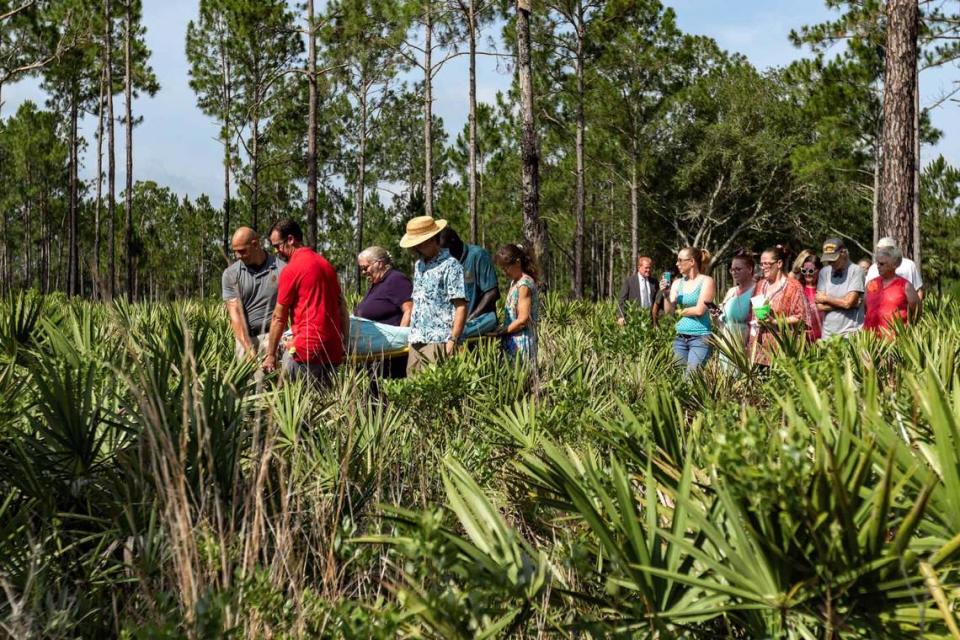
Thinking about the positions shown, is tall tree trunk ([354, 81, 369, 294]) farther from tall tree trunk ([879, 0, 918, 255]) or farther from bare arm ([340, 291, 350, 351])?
bare arm ([340, 291, 350, 351])

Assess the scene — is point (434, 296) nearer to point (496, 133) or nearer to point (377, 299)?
point (377, 299)

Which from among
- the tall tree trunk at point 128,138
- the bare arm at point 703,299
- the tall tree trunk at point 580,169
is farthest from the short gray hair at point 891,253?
the tall tree trunk at point 128,138

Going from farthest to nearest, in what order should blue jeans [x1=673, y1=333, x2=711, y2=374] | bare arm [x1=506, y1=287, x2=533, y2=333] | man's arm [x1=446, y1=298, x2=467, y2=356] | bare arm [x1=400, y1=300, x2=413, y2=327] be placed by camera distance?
blue jeans [x1=673, y1=333, x2=711, y2=374] → bare arm [x1=400, y1=300, x2=413, y2=327] → bare arm [x1=506, y1=287, x2=533, y2=333] → man's arm [x1=446, y1=298, x2=467, y2=356]

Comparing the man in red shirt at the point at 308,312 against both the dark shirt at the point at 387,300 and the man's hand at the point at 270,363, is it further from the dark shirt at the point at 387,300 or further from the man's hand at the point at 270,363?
the dark shirt at the point at 387,300

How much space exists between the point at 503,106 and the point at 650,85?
9.79 m

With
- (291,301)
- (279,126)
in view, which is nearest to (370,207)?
(279,126)

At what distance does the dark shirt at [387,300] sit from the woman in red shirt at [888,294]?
346cm

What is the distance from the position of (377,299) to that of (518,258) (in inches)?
52.2

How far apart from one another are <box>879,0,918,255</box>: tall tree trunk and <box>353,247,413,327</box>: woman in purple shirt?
5.75 meters

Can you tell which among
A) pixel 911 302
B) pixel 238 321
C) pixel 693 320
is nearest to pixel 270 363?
pixel 238 321

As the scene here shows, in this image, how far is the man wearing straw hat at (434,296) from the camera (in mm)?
6012

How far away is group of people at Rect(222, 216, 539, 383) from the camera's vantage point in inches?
228

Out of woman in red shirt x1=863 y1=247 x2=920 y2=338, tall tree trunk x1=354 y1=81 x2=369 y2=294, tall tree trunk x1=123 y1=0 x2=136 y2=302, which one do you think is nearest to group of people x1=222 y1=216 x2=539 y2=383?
woman in red shirt x1=863 y1=247 x2=920 y2=338

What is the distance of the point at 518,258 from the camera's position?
6.30 meters
